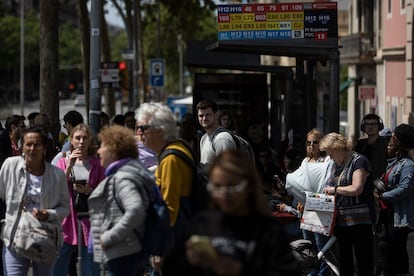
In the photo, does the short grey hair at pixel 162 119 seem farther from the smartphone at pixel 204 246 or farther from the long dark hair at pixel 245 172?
the smartphone at pixel 204 246

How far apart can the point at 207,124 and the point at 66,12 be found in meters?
124

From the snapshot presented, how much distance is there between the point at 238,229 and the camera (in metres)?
4.36

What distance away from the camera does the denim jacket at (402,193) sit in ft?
31.1

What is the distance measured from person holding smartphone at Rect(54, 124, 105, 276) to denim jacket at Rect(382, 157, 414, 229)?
2.89 meters

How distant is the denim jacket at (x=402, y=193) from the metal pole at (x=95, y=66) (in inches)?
207

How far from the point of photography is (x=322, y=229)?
932cm

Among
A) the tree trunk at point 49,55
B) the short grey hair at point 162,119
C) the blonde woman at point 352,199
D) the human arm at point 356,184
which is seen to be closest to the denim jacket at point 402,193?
the blonde woman at point 352,199

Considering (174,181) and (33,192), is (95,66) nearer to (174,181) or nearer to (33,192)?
(33,192)

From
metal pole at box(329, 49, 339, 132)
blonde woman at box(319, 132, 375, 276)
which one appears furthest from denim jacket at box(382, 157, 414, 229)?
metal pole at box(329, 49, 339, 132)

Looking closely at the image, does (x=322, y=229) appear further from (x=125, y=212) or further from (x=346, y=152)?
(x=125, y=212)

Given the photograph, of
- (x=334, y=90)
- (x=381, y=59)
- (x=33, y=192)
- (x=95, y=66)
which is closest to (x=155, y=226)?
(x=33, y=192)

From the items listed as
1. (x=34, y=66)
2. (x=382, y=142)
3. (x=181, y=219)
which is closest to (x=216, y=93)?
(x=382, y=142)

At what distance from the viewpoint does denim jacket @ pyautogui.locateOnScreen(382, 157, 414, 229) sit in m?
9.49

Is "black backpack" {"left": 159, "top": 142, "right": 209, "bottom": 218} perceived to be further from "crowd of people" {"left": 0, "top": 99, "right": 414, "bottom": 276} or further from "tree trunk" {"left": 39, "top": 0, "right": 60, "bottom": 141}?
"tree trunk" {"left": 39, "top": 0, "right": 60, "bottom": 141}
